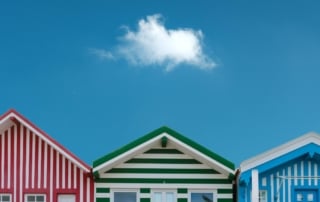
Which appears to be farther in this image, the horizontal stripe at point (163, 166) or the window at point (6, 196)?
the horizontal stripe at point (163, 166)

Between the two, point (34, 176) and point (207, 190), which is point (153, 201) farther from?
point (34, 176)

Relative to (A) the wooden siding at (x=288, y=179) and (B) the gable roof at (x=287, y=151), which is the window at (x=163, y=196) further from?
(A) the wooden siding at (x=288, y=179)

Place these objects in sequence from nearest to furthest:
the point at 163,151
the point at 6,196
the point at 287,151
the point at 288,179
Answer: the point at 287,151 → the point at 288,179 → the point at 6,196 → the point at 163,151

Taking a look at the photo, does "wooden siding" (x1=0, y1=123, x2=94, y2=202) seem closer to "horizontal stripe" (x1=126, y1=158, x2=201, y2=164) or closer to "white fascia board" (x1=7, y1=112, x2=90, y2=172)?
"white fascia board" (x1=7, y1=112, x2=90, y2=172)

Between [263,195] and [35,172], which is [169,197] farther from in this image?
[35,172]

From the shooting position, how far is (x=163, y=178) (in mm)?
28297

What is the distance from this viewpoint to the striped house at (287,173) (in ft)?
89.8

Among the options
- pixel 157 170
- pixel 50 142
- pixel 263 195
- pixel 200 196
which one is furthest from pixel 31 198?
pixel 263 195

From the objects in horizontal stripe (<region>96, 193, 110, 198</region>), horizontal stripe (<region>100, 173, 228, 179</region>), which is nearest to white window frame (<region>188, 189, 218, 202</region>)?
horizontal stripe (<region>100, 173, 228, 179</region>)

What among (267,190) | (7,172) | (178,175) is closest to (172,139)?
(178,175)

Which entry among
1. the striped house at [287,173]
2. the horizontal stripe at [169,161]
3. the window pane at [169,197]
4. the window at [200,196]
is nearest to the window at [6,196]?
the horizontal stripe at [169,161]

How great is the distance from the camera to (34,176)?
28.3 m

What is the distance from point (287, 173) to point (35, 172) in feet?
29.1

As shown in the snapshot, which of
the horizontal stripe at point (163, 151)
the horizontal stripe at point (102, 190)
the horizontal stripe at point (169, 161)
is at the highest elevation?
the horizontal stripe at point (163, 151)
